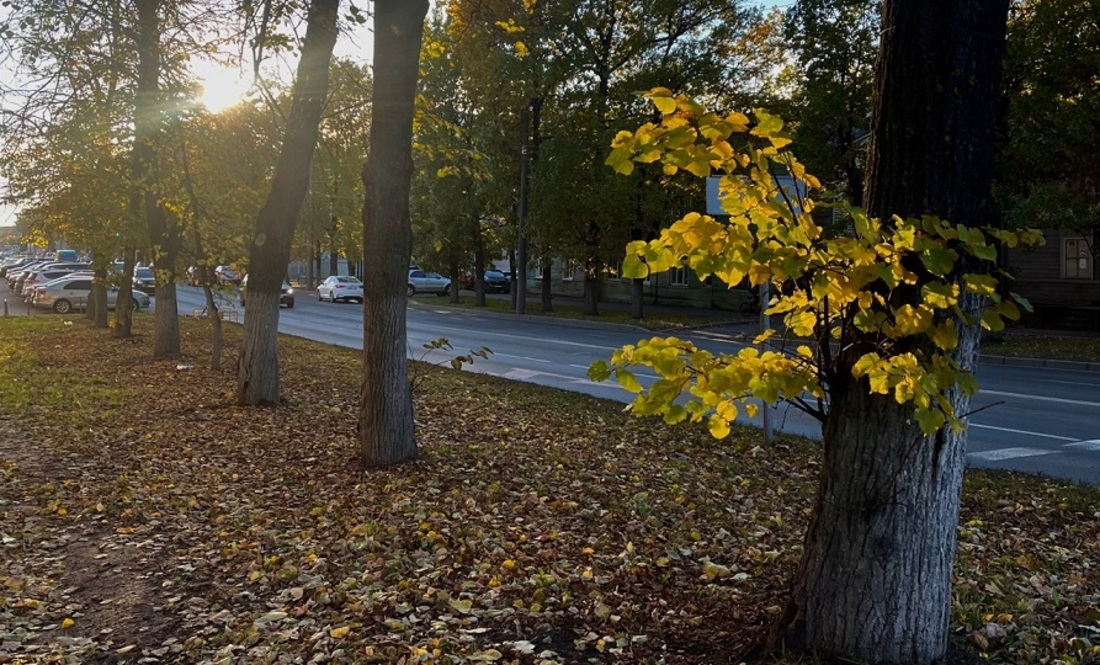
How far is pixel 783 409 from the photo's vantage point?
1262 centimetres

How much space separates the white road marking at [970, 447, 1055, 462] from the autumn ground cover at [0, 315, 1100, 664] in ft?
6.09

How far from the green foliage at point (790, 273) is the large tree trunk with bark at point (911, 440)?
231mm

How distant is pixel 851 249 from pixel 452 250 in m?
37.9

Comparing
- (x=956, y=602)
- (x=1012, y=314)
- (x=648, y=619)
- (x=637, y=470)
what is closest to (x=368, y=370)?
(x=637, y=470)

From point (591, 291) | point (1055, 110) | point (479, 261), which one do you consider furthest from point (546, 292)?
point (1055, 110)

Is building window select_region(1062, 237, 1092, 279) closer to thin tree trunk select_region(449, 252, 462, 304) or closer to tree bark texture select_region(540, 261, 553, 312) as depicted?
tree bark texture select_region(540, 261, 553, 312)

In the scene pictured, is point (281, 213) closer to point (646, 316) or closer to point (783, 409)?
point (783, 409)

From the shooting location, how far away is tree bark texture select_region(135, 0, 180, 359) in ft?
48.9

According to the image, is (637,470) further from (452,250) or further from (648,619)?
(452,250)

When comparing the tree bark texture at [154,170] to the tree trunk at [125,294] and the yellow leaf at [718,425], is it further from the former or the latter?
the yellow leaf at [718,425]

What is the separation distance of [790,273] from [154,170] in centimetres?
1472

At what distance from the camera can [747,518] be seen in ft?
19.9

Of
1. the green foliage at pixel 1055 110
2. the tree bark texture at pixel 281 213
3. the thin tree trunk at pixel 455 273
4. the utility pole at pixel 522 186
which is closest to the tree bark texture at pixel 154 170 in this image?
the tree bark texture at pixel 281 213

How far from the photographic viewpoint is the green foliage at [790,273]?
3.01m
